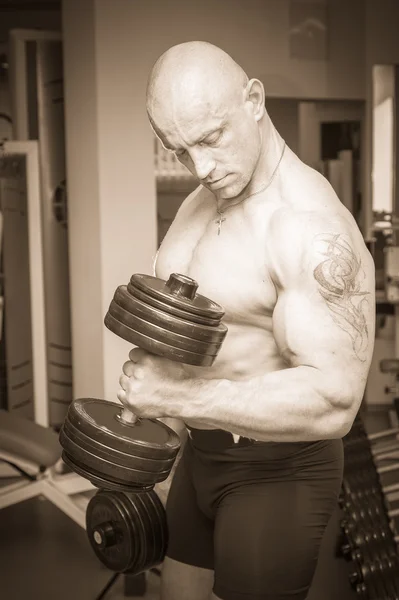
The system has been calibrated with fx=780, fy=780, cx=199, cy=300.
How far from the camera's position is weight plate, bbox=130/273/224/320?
1.14m

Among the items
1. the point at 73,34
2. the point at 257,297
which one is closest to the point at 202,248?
the point at 257,297

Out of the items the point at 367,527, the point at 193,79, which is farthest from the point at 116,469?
the point at 367,527

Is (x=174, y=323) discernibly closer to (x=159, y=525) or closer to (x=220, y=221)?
(x=220, y=221)

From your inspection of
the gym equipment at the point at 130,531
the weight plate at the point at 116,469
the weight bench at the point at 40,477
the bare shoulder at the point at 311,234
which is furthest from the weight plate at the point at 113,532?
the weight bench at the point at 40,477

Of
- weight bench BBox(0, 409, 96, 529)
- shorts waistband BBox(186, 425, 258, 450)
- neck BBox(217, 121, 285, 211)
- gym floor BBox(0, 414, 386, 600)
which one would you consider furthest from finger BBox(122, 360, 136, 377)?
weight bench BBox(0, 409, 96, 529)

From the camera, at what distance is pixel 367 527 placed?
2.53m

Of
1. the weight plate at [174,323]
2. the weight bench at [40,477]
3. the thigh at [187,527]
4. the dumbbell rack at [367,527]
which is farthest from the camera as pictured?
the weight bench at [40,477]

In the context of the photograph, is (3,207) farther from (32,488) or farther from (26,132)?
(32,488)

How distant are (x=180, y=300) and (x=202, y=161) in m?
0.23

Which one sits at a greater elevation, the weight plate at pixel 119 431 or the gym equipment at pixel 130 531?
the weight plate at pixel 119 431

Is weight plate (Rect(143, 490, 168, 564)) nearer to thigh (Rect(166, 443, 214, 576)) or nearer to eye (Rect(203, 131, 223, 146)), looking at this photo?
thigh (Rect(166, 443, 214, 576))

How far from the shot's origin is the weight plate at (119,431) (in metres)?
1.20

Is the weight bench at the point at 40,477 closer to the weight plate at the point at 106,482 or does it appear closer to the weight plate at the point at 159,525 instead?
the weight plate at the point at 159,525

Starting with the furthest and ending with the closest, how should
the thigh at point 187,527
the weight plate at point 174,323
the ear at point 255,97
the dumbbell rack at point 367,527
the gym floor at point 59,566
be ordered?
the gym floor at point 59,566, the dumbbell rack at point 367,527, the thigh at point 187,527, the ear at point 255,97, the weight plate at point 174,323
